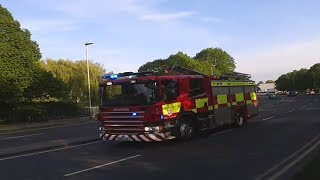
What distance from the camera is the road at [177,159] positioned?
1174cm

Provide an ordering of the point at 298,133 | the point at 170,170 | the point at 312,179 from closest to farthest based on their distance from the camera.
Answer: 1. the point at 312,179
2. the point at 170,170
3. the point at 298,133

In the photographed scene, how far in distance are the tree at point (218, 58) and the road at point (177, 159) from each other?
130594 millimetres

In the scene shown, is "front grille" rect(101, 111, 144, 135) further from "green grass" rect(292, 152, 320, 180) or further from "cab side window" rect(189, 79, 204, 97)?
"green grass" rect(292, 152, 320, 180)

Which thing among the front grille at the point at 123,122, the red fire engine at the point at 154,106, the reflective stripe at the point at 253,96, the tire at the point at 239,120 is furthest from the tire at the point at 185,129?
the reflective stripe at the point at 253,96

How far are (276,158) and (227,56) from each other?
14127 cm

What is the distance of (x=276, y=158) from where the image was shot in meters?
13.6

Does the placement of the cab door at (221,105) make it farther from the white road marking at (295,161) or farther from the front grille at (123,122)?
the white road marking at (295,161)

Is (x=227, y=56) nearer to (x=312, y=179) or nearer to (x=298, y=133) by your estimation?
(x=298, y=133)

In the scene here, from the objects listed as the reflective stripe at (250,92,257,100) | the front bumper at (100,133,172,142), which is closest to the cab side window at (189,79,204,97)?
the front bumper at (100,133,172,142)

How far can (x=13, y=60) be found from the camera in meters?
44.3

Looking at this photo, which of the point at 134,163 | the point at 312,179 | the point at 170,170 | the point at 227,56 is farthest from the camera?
the point at 227,56

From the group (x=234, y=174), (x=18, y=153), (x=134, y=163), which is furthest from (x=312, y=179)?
(x=18, y=153)

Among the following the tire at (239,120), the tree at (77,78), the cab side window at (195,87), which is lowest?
the tire at (239,120)

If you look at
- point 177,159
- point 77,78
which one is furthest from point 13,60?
point 177,159
